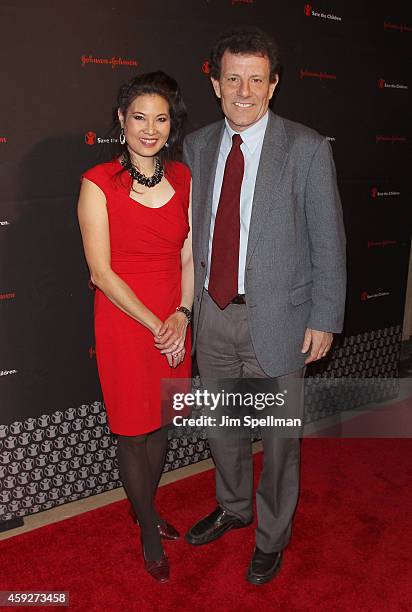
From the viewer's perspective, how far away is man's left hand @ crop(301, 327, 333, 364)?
2439 mm

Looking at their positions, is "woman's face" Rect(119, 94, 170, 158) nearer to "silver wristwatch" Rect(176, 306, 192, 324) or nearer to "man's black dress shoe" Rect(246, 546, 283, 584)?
"silver wristwatch" Rect(176, 306, 192, 324)

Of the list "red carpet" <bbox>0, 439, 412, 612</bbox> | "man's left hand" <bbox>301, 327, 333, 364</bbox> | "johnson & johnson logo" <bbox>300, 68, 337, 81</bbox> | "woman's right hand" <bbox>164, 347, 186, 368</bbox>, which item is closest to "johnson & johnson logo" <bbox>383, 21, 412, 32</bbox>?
"johnson & johnson logo" <bbox>300, 68, 337, 81</bbox>

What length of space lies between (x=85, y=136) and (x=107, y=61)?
31 cm

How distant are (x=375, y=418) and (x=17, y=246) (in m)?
2.40

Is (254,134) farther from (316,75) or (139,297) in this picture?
(316,75)

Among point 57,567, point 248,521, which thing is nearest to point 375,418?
point 248,521

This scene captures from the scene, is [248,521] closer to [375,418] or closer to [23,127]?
[375,418]

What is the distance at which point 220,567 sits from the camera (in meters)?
2.67

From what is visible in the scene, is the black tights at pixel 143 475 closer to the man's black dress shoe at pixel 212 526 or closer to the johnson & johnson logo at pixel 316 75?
the man's black dress shoe at pixel 212 526

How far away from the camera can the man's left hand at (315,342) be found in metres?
2.44

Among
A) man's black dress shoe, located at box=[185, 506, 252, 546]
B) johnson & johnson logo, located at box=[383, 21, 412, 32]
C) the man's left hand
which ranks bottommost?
man's black dress shoe, located at box=[185, 506, 252, 546]

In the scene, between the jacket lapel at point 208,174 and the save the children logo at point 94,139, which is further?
the save the children logo at point 94,139

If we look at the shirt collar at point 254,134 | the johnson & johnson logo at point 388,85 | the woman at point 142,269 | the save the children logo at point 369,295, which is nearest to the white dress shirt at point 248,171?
the shirt collar at point 254,134

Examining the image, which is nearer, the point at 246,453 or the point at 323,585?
the point at 323,585
